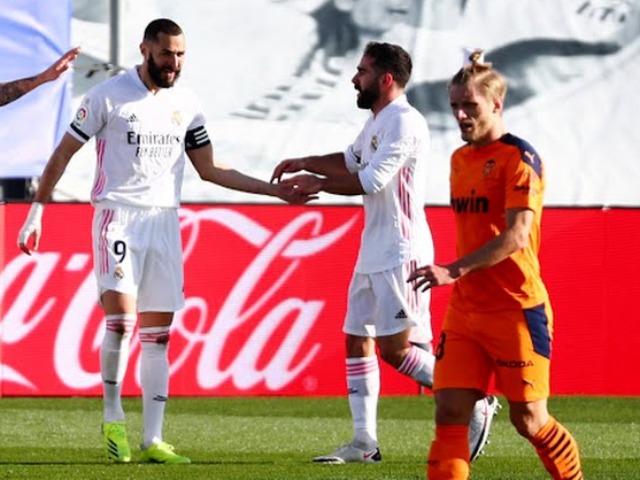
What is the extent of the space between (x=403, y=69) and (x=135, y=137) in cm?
144

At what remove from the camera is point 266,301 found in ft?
51.0

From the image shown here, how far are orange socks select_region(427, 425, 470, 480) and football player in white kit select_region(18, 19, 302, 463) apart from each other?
2.72 meters

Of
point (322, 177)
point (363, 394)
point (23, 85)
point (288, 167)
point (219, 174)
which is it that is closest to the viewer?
point (322, 177)

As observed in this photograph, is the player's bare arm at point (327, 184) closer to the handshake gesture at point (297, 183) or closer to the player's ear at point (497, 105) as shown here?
the handshake gesture at point (297, 183)

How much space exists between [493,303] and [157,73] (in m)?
3.09

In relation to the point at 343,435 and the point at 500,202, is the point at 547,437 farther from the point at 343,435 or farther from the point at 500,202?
the point at 343,435

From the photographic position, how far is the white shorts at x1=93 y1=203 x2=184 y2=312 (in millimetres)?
10172

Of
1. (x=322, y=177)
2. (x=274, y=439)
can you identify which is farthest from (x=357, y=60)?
(x=322, y=177)

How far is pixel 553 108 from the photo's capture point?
2061 cm

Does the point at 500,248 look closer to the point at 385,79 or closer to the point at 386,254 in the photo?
the point at 386,254

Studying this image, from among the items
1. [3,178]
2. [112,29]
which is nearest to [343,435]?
[3,178]

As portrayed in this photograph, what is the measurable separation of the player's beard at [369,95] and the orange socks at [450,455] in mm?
2838

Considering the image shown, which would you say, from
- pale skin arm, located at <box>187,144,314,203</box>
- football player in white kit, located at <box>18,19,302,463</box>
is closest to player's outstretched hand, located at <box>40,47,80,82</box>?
football player in white kit, located at <box>18,19,302,463</box>

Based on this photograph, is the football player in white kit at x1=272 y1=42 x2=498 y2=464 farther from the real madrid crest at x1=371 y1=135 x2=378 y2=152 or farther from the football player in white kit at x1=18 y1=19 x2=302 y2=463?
the football player in white kit at x1=18 y1=19 x2=302 y2=463
